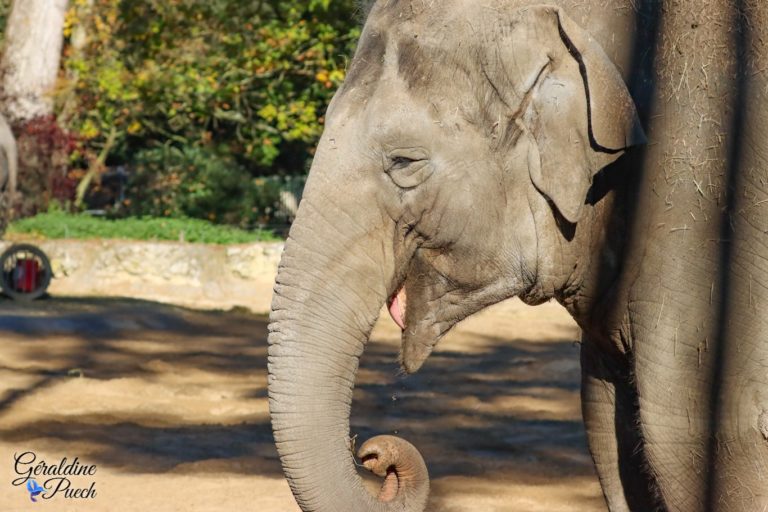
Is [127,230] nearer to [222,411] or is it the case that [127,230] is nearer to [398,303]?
[222,411]

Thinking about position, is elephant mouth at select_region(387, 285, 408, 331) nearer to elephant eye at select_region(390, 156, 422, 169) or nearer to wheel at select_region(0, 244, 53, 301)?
elephant eye at select_region(390, 156, 422, 169)

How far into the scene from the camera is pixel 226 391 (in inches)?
428

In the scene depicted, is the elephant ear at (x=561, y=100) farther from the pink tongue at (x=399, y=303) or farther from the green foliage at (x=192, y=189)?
the green foliage at (x=192, y=189)

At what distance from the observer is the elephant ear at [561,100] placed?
3150mm

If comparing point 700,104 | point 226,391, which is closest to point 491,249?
point 700,104

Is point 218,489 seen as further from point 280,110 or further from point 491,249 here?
point 280,110

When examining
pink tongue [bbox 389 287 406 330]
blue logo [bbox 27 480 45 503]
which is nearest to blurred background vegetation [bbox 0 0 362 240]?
blue logo [bbox 27 480 45 503]

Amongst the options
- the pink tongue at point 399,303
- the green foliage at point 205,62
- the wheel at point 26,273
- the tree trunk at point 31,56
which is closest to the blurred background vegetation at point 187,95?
the green foliage at point 205,62

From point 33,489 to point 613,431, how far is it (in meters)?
4.09

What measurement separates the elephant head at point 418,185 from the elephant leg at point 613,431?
67cm

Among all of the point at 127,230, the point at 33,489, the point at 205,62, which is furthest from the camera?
the point at 205,62

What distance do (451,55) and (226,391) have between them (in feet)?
25.8

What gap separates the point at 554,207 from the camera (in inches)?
131

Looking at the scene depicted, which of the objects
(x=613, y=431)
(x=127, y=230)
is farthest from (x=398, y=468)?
(x=127, y=230)
